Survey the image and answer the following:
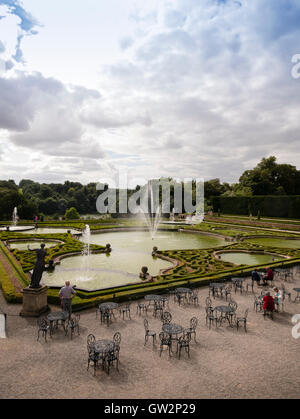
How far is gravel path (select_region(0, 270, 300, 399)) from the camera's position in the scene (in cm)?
737

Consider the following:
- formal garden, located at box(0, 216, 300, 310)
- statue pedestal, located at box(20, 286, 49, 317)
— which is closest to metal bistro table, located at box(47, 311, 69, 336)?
statue pedestal, located at box(20, 286, 49, 317)

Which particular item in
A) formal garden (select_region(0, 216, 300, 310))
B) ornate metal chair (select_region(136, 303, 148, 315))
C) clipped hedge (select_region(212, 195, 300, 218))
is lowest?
ornate metal chair (select_region(136, 303, 148, 315))

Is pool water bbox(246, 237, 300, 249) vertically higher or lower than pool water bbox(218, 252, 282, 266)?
higher

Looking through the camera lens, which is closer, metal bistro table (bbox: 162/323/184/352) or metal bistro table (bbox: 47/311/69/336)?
metal bistro table (bbox: 162/323/184/352)

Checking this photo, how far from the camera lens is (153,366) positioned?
27.8ft

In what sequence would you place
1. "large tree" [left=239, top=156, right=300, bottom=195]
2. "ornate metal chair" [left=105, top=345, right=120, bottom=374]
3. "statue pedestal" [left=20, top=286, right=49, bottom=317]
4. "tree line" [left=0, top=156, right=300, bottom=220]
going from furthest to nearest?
"large tree" [left=239, top=156, right=300, bottom=195], "tree line" [left=0, top=156, right=300, bottom=220], "statue pedestal" [left=20, top=286, right=49, bottom=317], "ornate metal chair" [left=105, top=345, right=120, bottom=374]

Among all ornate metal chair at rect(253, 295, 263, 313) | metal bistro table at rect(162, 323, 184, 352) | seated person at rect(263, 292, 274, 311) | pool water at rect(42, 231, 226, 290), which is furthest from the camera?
pool water at rect(42, 231, 226, 290)

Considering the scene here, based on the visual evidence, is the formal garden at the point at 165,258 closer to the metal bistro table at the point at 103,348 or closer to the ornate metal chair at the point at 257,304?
the ornate metal chair at the point at 257,304

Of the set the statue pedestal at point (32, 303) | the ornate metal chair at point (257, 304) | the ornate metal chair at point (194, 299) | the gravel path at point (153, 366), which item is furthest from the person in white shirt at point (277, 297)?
the statue pedestal at point (32, 303)

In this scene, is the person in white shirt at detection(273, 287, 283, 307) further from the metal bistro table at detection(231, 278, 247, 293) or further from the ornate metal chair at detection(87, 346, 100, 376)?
the ornate metal chair at detection(87, 346, 100, 376)

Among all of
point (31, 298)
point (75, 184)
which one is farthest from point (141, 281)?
point (75, 184)

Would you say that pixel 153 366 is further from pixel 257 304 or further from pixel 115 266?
pixel 115 266

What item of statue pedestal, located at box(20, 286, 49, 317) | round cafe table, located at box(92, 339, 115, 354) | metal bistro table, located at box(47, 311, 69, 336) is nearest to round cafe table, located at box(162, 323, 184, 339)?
round cafe table, located at box(92, 339, 115, 354)

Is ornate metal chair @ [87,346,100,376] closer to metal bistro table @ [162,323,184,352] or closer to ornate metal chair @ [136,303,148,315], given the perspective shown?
metal bistro table @ [162,323,184,352]
